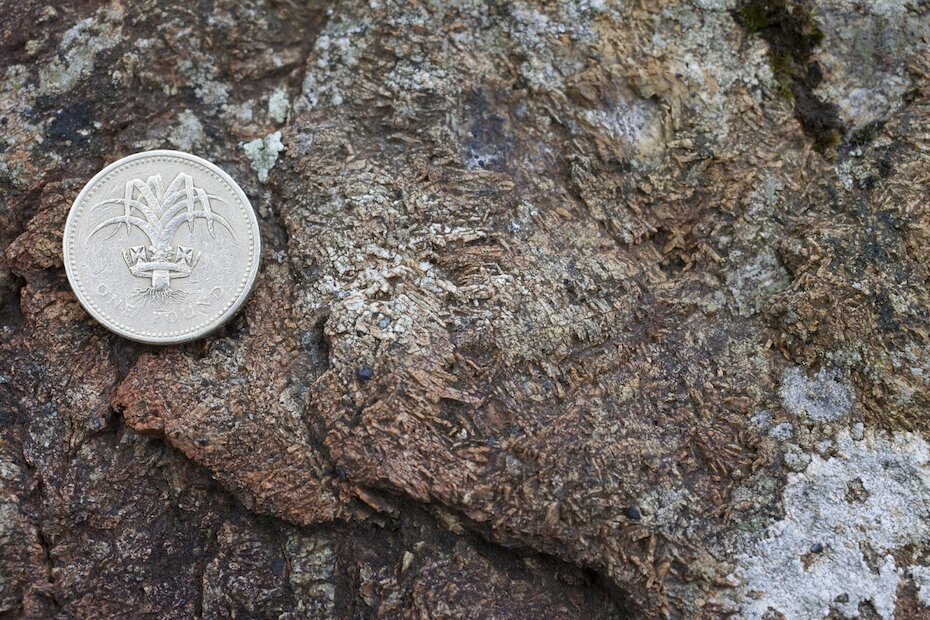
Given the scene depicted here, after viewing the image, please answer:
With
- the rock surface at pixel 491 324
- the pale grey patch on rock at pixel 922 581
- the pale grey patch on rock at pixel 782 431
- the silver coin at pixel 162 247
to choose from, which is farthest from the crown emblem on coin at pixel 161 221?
the pale grey patch on rock at pixel 922 581

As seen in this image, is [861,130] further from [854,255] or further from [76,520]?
[76,520]

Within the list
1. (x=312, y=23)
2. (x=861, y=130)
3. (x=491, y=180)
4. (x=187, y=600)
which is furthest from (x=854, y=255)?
(x=187, y=600)

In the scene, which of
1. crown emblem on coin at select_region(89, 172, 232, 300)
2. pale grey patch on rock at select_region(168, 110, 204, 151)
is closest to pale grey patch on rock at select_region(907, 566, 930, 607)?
crown emblem on coin at select_region(89, 172, 232, 300)

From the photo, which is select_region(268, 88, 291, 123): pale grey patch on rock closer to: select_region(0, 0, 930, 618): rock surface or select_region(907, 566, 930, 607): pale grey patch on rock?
select_region(0, 0, 930, 618): rock surface

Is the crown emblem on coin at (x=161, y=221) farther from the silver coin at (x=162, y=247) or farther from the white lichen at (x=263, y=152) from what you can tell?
the white lichen at (x=263, y=152)

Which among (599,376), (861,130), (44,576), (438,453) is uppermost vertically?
(861,130)

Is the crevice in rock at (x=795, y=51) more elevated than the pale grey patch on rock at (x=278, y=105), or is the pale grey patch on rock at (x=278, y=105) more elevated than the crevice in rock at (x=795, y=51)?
the crevice in rock at (x=795, y=51)

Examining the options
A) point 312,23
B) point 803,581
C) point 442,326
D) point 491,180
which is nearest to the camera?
point 803,581
